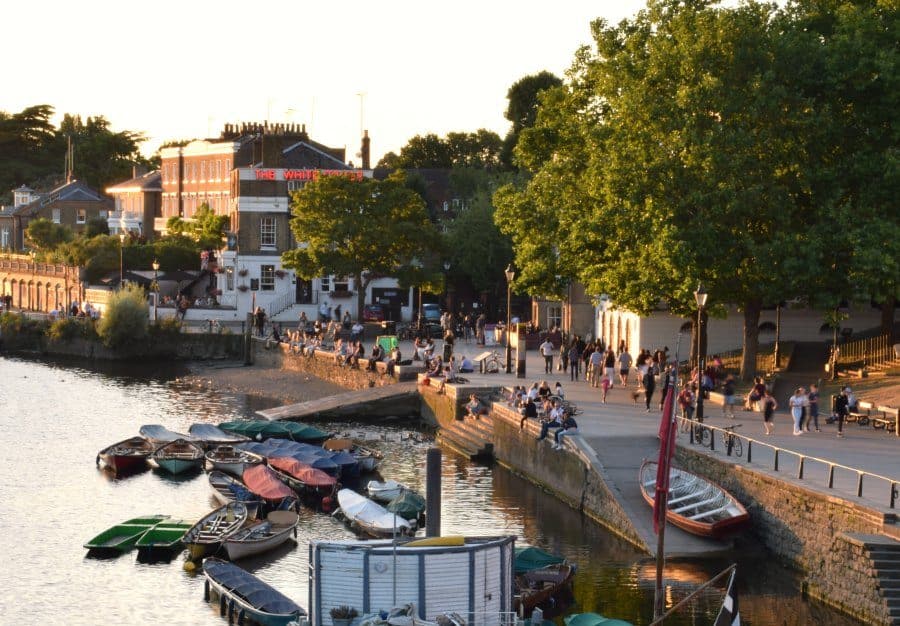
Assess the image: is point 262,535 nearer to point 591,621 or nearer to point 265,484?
point 265,484

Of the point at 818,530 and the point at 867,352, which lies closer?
the point at 818,530

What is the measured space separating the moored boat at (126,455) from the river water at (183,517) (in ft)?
2.11

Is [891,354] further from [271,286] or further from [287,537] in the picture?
[271,286]

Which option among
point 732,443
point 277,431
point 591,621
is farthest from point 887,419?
point 277,431

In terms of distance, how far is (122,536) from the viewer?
41406 mm

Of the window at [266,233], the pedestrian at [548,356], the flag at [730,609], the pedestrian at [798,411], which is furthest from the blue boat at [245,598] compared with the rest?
the window at [266,233]

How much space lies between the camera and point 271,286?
96312 mm

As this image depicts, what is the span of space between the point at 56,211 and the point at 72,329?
53893mm

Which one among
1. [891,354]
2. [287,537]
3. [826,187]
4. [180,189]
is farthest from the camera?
[180,189]

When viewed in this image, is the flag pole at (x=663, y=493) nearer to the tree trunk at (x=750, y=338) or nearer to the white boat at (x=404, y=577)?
the white boat at (x=404, y=577)

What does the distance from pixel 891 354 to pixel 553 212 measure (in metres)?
14.4

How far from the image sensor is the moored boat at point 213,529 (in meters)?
39.8

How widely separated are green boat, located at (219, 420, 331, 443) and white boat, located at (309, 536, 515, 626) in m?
29.6

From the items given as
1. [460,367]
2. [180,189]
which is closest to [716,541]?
[460,367]
